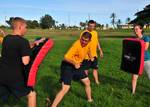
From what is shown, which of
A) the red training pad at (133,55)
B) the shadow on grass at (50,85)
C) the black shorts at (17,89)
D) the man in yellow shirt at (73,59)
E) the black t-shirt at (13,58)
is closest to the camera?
the black t-shirt at (13,58)

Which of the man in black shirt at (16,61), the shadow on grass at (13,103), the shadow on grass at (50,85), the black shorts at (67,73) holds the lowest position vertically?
the shadow on grass at (50,85)

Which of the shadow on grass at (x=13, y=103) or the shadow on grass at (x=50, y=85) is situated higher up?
the shadow on grass at (x=13, y=103)

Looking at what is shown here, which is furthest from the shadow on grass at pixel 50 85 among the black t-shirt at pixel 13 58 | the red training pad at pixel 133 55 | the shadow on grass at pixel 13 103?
the black t-shirt at pixel 13 58

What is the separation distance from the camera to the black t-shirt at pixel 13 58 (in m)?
6.68

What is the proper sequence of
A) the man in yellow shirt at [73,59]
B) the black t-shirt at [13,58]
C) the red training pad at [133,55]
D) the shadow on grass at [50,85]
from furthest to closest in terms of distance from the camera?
the shadow on grass at [50,85] < the red training pad at [133,55] < the man in yellow shirt at [73,59] < the black t-shirt at [13,58]

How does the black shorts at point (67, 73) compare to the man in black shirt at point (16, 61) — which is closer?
the man in black shirt at point (16, 61)

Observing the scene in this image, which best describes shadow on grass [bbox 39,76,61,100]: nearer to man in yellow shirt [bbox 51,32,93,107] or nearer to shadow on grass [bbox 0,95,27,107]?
shadow on grass [bbox 0,95,27,107]

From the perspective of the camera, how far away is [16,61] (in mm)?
6828

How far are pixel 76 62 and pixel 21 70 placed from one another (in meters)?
1.60

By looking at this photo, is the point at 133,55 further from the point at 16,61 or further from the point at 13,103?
the point at 16,61

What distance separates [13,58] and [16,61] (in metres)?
0.07

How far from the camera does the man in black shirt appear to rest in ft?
22.0

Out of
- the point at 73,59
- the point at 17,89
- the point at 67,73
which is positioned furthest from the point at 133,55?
the point at 17,89

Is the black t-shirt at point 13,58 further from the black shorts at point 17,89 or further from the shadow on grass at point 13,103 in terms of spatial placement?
the shadow on grass at point 13,103
